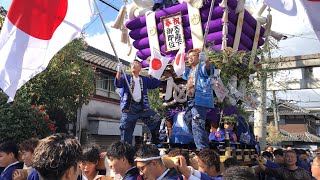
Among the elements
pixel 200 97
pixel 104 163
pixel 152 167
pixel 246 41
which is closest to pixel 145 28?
pixel 246 41

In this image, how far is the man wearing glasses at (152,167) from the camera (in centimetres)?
275

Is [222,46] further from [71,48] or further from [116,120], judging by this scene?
[116,120]

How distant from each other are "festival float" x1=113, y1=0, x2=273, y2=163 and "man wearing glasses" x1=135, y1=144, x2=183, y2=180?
2.47 m

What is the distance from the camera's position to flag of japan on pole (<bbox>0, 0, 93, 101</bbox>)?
161 inches

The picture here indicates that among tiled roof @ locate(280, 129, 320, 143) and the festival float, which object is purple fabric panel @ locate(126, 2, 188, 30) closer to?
the festival float

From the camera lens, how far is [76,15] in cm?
444

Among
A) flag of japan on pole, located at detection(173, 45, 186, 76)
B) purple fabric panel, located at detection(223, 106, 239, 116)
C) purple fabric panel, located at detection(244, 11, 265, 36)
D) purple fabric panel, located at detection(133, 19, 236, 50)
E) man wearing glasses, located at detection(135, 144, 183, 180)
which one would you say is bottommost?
man wearing glasses, located at detection(135, 144, 183, 180)

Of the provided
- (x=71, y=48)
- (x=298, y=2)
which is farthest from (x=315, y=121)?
(x=298, y=2)

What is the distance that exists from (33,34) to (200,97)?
7.79ft

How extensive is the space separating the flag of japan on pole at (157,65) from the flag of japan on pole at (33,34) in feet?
5.27

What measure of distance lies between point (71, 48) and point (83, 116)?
5.49 m

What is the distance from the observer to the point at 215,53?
5.61 metres

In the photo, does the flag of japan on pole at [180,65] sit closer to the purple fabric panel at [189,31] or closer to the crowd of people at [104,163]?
the purple fabric panel at [189,31]

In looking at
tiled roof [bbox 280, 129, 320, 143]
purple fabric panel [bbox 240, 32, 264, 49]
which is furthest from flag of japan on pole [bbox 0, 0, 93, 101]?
tiled roof [bbox 280, 129, 320, 143]
